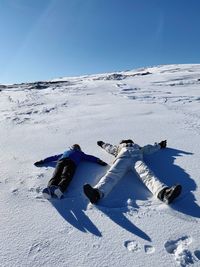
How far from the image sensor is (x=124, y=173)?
520 centimetres

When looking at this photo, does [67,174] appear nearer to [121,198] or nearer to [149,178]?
[121,198]

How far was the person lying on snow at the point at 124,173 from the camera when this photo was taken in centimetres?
424

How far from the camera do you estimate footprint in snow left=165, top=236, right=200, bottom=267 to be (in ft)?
10.1

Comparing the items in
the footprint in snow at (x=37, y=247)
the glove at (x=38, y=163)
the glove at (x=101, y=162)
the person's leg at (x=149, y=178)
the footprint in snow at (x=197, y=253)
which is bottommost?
the footprint in snow at (x=197, y=253)

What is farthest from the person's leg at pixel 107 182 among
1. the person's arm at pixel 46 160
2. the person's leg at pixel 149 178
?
the person's arm at pixel 46 160

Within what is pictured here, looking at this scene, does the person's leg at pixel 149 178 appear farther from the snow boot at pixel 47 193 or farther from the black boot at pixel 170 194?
the snow boot at pixel 47 193

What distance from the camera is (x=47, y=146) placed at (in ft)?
24.5

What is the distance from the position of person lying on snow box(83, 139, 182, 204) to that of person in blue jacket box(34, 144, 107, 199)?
533mm

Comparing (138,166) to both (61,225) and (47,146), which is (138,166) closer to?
(61,225)

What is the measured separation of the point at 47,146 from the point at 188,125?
4.24 meters

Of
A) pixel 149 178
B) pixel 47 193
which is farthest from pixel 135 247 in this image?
pixel 47 193

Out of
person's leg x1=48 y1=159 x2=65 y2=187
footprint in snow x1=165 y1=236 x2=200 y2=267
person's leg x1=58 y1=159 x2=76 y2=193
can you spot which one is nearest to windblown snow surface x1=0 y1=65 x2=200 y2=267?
footprint in snow x1=165 y1=236 x2=200 y2=267

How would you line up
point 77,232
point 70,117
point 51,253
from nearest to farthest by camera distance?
1. point 51,253
2. point 77,232
3. point 70,117

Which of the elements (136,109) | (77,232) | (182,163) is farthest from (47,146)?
(136,109)
